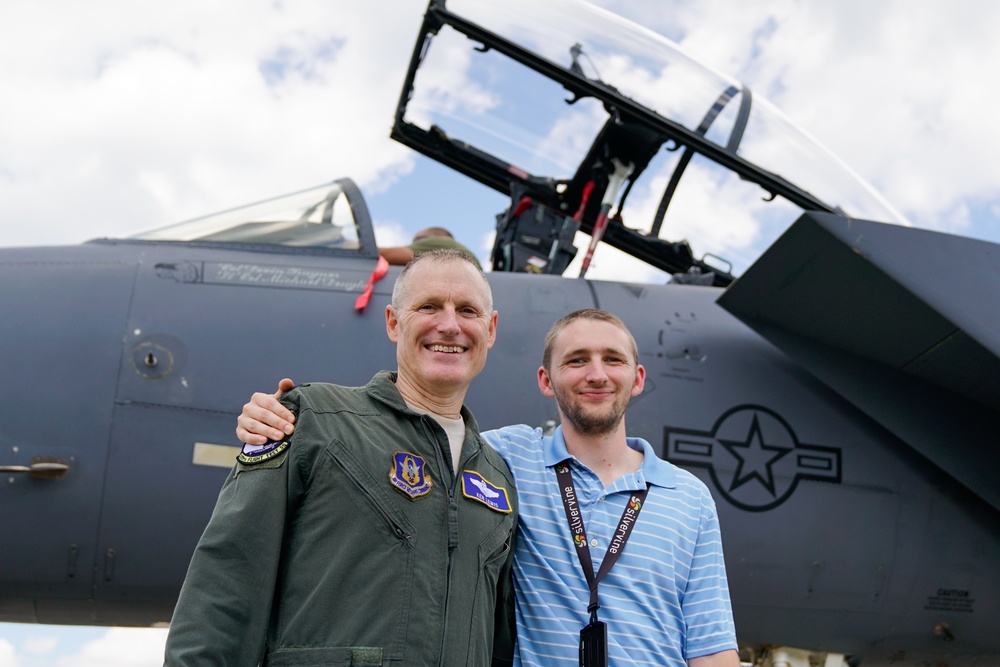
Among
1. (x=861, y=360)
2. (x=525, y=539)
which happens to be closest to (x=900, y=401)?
(x=861, y=360)

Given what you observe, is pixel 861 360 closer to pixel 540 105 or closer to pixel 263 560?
pixel 540 105

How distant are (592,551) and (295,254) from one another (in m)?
2.70

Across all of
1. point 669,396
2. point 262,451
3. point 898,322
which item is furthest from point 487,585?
point 898,322

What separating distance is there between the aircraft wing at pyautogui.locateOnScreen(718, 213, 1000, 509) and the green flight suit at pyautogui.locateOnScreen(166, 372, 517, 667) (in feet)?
8.71

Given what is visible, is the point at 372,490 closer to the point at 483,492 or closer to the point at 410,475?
the point at 410,475

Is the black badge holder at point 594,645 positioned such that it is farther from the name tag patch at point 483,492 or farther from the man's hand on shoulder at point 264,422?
the man's hand on shoulder at point 264,422

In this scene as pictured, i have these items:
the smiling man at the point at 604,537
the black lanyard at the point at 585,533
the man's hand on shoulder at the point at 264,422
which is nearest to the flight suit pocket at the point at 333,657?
the man's hand on shoulder at the point at 264,422

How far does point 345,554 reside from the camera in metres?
1.94

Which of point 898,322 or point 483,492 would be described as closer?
point 483,492

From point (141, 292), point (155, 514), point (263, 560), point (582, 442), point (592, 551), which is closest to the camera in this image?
point (263, 560)

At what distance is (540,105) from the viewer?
6.24 meters

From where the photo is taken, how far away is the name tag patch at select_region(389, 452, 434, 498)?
80.4 inches

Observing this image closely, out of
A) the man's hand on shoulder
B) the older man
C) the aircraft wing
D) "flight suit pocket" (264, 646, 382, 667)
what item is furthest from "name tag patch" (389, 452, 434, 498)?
the aircraft wing

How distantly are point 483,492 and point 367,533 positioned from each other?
1.22 ft
